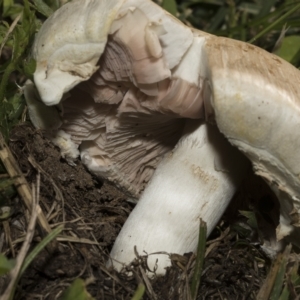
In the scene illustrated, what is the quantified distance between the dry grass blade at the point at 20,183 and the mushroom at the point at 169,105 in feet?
0.73

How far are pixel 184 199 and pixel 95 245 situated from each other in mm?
365

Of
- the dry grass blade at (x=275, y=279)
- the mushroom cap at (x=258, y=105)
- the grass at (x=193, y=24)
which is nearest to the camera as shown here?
the mushroom cap at (x=258, y=105)

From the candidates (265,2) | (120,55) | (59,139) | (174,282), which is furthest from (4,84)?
(265,2)

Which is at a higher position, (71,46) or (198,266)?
(71,46)

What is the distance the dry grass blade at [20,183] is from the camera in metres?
1.55

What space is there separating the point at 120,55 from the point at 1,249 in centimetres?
78

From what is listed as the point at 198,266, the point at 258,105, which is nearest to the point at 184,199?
the point at 198,266

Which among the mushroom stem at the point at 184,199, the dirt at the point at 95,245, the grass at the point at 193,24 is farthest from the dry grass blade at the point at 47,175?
the mushroom stem at the point at 184,199

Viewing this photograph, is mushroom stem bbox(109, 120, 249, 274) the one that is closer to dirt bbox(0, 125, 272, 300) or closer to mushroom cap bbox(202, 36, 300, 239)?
dirt bbox(0, 125, 272, 300)

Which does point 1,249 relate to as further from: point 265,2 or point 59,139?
point 265,2

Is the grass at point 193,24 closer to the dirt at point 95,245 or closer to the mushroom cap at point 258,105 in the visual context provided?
the dirt at point 95,245

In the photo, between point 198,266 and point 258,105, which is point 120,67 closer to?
point 258,105

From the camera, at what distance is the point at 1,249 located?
64.2 inches

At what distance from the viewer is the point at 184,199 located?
170 cm
